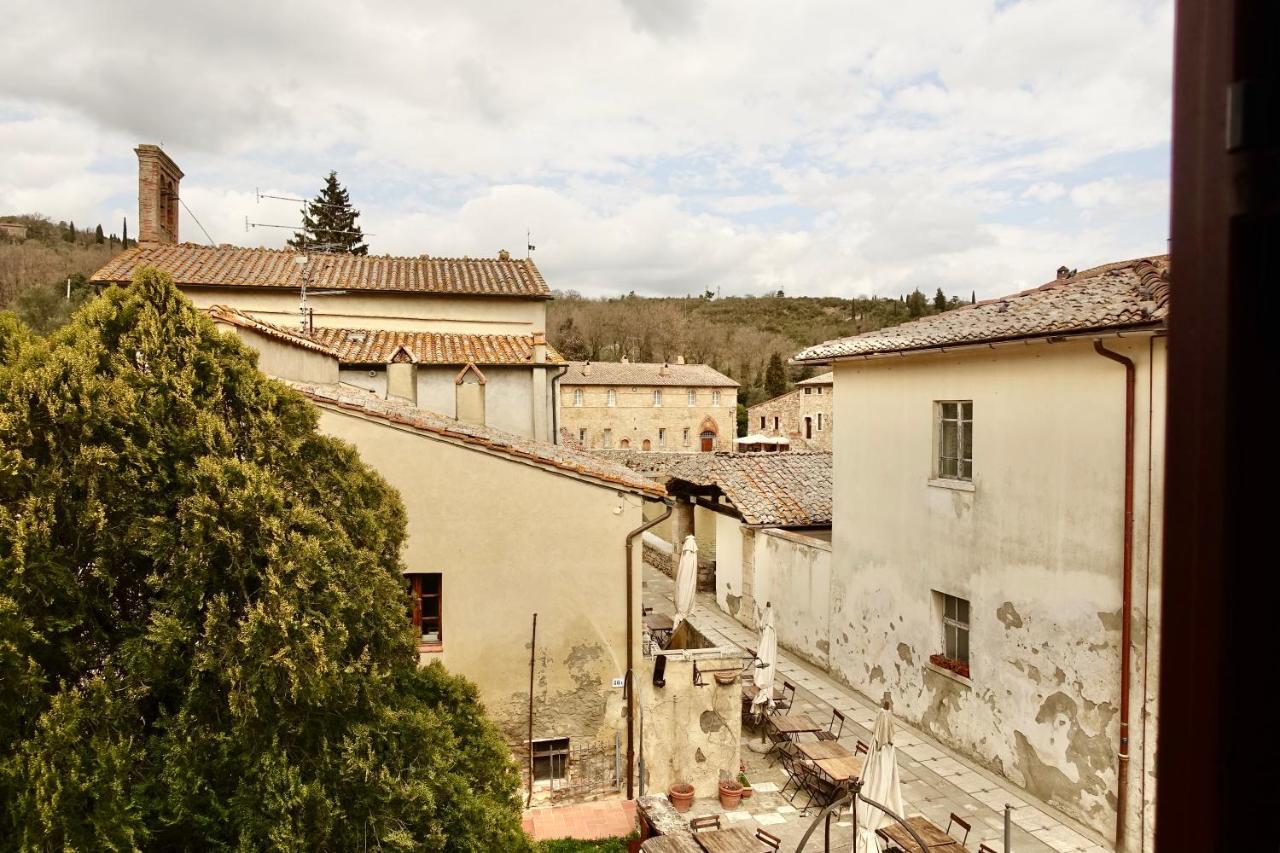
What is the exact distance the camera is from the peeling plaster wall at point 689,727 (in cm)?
1053

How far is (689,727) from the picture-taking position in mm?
10672

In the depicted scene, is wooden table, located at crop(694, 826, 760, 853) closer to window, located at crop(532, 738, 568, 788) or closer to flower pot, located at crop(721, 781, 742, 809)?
flower pot, located at crop(721, 781, 742, 809)

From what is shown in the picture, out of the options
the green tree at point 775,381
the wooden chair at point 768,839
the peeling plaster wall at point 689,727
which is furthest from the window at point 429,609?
the green tree at point 775,381

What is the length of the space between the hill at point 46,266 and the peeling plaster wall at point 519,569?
26.2 feet

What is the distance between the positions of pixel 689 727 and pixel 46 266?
64.4 m

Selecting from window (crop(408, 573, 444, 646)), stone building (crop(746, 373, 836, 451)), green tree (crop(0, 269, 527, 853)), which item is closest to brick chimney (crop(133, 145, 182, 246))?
window (crop(408, 573, 444, 646))

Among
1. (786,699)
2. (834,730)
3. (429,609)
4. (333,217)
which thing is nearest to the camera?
(429,609)

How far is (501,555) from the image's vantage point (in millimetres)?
10219

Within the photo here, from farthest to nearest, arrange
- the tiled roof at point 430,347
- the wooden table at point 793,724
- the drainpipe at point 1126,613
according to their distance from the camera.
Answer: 1. the tiled roof at point 430,347
2. the wooden table at point 793,724
3. the drainpipe at point 1126,613

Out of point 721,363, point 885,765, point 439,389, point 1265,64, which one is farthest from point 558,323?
point 1265,64

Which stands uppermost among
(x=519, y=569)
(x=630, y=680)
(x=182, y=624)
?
(x=182, y=624)

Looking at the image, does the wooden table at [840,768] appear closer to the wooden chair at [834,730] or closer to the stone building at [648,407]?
the wooden chair at [834,730]

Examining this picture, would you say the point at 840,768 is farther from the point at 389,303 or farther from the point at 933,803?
the point at 389,303

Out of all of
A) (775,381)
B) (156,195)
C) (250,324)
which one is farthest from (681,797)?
(775,381)
